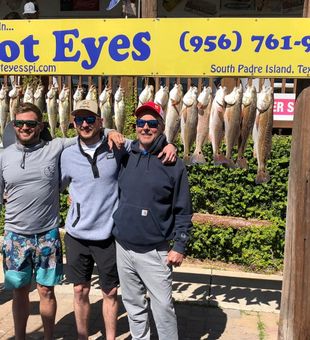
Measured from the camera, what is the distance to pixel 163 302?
10.8 feet

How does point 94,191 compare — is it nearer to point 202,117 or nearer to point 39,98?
point 202,117

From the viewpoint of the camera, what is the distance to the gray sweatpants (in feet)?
10.7

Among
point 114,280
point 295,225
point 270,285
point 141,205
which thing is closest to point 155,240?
point 141,205

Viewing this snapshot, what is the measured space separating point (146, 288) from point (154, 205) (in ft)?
2.13

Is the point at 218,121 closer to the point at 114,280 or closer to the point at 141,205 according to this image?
the point at 141,205

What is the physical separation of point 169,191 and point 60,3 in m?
7.45

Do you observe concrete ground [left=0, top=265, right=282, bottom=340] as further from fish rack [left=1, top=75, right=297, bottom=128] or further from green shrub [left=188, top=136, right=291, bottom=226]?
fish rack [left=1, top=75, right=297, bottom=128]

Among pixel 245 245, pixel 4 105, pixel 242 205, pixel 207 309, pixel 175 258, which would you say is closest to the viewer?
pixel 175 258

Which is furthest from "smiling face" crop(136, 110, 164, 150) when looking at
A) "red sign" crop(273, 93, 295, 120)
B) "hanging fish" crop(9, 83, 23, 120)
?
"red sign" crop(273, 93, 295, 120)

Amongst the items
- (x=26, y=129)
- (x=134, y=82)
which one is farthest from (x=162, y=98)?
(x=134, y=82)

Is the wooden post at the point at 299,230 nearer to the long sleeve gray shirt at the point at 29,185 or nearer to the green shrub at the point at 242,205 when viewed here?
the long sleeve gray shirt at the point at 29,185

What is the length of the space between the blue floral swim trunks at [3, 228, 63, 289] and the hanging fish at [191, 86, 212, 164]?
136 centimetres

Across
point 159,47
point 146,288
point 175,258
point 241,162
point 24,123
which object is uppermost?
point 159,47

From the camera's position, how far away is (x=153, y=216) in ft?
10.6
